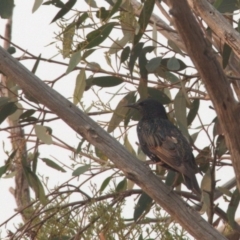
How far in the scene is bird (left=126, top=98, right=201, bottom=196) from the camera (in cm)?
508

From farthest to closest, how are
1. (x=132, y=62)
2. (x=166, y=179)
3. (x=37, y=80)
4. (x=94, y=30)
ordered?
(x=166, y=179)
(x=132, y=62)
(x=94, y=30)
(x=37, y=80)

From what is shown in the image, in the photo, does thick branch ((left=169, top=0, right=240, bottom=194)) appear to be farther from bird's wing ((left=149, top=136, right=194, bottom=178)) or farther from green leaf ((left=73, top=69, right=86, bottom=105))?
green leaf ((left=73, top=69, right=86, bottom=105))

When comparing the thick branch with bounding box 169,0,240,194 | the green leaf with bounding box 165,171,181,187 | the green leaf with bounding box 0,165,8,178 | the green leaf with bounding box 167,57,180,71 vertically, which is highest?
the green leaf with bounding box 0,165,8,178

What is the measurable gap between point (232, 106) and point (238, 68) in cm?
145

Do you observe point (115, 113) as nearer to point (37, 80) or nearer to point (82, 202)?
point (82, 202)

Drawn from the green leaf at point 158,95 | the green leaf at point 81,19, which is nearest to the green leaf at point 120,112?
the green leaf at point 158,95

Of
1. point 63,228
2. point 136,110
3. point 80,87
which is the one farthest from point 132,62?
point 63,228

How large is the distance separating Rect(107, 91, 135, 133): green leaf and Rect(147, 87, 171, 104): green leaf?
15cm

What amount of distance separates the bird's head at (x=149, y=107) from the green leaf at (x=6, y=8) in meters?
1.18

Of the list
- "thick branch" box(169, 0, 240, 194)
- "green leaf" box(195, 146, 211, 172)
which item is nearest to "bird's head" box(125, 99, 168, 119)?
"green leaf" box(195, 146, 211, 172)

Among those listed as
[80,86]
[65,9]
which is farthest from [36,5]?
[80,86]

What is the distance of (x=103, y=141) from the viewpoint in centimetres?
408

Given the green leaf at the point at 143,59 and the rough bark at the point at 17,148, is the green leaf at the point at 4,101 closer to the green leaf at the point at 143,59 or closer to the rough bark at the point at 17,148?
the rough bark at the point at 17,148

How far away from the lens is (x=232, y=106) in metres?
4.14
